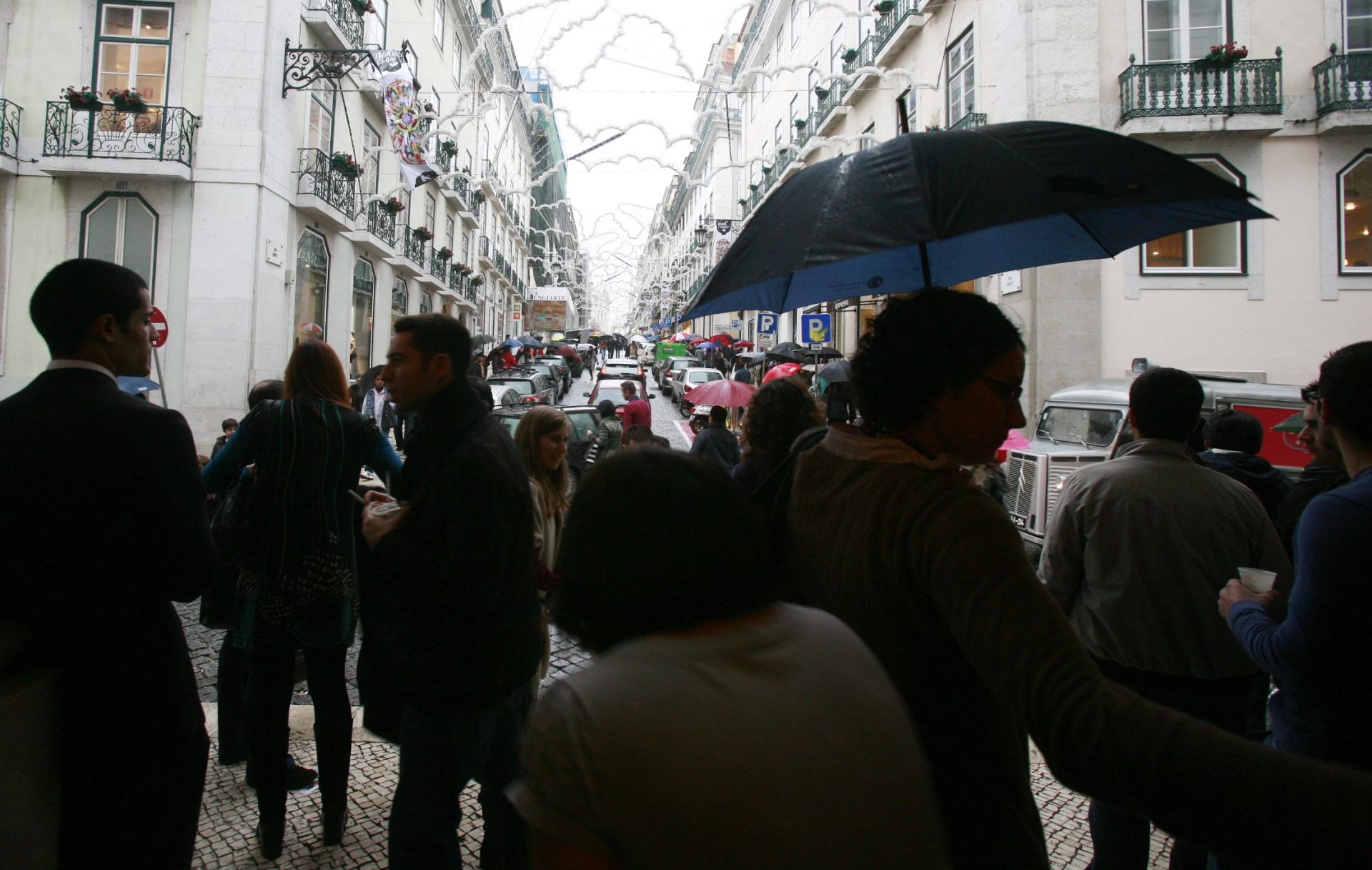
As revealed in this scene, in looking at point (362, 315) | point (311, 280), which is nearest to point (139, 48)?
point (311, 280)

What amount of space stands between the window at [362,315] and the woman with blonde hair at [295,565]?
1783 cm

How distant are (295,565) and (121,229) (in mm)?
15091

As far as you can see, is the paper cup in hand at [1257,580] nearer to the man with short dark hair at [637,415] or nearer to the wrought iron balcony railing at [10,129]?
the man with short dark hair at [637,415]

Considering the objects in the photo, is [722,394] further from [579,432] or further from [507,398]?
[507,398]

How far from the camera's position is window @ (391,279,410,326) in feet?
76.4

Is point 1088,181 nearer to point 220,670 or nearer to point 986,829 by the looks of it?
point 986,829

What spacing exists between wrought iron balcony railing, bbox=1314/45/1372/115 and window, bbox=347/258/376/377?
2136 centimetres

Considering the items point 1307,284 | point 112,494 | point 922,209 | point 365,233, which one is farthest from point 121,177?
point 1307,284

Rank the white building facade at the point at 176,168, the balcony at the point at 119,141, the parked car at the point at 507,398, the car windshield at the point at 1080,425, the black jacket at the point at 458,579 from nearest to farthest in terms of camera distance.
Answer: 1. the black jacket at the point at 458,579
2. the car windshield at the point at 1080,425
3. the balcony at the point at 119,141
4. the white building facade at the point at 176,168
5. the parked car at the point at 507,398

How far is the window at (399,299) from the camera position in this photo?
23.3 m

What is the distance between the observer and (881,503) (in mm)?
1414

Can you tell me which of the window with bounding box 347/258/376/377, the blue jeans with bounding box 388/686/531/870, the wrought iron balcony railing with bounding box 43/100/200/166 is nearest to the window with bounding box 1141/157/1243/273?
the blue jeans with bounding box 388/686/531/870

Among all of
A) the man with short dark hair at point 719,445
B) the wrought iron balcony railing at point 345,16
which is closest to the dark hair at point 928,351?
the man with short dark hair at point 719,445

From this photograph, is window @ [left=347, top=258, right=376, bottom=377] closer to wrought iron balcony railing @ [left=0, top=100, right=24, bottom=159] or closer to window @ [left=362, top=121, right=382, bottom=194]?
window @ [left=362, top=121, right=382, bottom=194]
